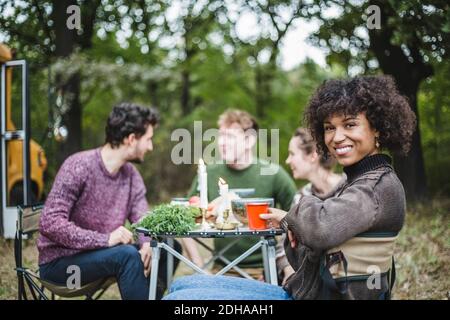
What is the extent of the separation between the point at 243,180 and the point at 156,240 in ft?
4.22

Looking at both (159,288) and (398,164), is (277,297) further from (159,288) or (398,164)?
(398,164)

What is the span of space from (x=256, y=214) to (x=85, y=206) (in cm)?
123

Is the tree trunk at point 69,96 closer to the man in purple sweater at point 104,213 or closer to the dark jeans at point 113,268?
the man in purple sweater at point 104,213

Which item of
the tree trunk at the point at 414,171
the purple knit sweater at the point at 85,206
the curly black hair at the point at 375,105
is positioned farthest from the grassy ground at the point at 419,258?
the curly black hair at the point at 375,105

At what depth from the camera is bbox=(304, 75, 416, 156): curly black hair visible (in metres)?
1.90

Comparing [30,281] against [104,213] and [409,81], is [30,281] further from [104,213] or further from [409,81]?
[409,81]

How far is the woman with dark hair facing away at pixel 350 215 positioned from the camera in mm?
1656

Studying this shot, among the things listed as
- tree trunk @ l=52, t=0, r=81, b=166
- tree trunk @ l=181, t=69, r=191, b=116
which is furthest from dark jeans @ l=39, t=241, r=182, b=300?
tree trunk @ l=181, t=69, r=191, b=116

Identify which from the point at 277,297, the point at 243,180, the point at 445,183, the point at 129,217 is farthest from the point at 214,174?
the point at 445,183

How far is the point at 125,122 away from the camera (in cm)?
344

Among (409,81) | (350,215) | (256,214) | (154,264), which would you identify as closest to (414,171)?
(409,81)

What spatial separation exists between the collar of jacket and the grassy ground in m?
1.80

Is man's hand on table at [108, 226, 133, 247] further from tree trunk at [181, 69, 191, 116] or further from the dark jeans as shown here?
tree trunk at [181, 69, 191, 116]

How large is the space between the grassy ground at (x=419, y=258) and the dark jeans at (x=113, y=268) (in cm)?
59
